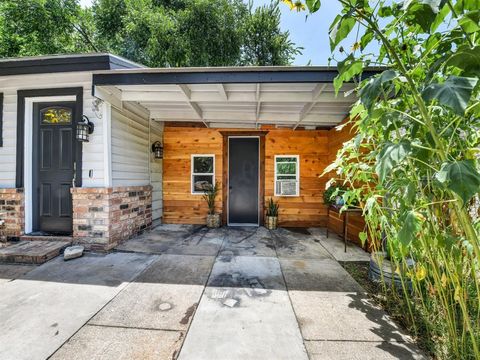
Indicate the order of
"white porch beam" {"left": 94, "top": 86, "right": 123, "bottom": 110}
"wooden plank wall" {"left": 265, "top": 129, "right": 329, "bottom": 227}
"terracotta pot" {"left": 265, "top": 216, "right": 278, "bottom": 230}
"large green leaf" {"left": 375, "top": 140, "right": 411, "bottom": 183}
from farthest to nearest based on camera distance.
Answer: "wooden plank wall" {"left": 265, "top": 129, "right": 329, "bottom": 227}
"terracotta pot" {"left": 265, "top": 216, "right": 278, "bottom": 230}
"white porch beam" {"left": 94, "top": 86, "right": 123, "bottom": 110}
"large green leaf" {"left": 375, "top": 140, "right": 411, "bottom": 183}

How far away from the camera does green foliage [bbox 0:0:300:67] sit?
7.75m

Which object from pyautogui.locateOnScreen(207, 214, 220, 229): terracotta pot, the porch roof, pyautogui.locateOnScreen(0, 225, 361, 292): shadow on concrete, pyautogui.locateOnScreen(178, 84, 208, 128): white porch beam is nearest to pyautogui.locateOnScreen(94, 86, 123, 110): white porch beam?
the porch roof

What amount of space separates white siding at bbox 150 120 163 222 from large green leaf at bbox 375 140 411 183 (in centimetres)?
447

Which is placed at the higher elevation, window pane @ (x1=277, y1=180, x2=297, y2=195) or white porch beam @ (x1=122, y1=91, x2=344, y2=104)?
white porch beam @ (x1=122, y1=91, x2=344, y2=104)

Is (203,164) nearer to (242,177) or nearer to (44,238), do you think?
(242,177)

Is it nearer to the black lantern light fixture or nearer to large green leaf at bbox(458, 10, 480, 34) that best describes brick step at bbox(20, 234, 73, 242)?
the black lantern light fixture

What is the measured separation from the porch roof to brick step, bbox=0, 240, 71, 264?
2132mm

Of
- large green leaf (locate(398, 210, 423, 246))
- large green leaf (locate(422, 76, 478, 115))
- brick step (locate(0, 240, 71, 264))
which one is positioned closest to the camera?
large green leaf (locate(422, 76, 478, 115))

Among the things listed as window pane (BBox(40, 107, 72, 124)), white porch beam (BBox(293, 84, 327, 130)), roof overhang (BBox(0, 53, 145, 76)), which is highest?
roof overhang (BBox(0, 53, 145, 76))

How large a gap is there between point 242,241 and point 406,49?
10.9ft

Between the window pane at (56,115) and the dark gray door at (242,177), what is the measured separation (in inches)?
118

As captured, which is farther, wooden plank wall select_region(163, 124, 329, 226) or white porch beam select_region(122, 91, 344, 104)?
wooden plank wall select_region(163, 124, 329, 226)

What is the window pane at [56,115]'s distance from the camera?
3.43m

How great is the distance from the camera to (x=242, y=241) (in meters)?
3.92
